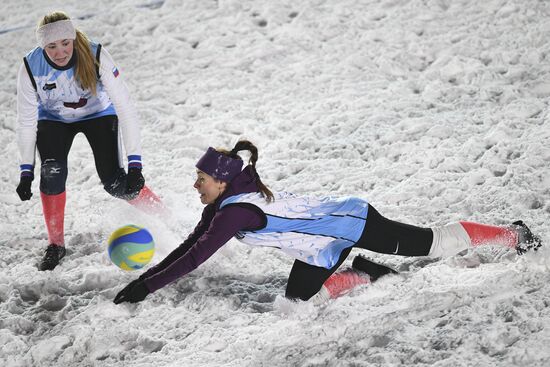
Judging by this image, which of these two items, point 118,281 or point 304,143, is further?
point 304,143

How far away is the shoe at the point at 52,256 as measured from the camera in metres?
4.47

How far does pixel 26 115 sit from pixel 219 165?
4.96 ft

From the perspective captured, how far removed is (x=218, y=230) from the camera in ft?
11.5

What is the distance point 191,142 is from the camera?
625 cm

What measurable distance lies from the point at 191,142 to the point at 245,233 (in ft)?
8.93

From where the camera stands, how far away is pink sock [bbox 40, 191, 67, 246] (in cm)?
452

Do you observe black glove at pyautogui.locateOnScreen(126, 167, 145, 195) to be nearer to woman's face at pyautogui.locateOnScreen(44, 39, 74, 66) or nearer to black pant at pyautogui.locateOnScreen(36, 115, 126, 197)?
black pant at pyautogui.locateOnScreen(36, 115, 126, 197)

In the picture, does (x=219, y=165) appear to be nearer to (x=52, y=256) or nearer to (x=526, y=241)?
(x=52, y=256)

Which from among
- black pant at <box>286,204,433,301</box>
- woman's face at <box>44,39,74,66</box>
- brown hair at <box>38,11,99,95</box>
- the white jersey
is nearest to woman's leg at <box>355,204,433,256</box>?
black pant at <box>286,204,433,301</box>

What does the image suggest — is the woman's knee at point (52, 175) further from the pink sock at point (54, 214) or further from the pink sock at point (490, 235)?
the pink sock at point (490, 235)

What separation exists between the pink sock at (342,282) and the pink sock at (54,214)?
1.95 m

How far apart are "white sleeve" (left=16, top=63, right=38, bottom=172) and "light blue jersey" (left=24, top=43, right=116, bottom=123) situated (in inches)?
1.8

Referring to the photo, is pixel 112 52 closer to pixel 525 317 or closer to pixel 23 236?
pixel 23 236

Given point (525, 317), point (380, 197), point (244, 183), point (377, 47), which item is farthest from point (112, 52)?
point (525, 317)
